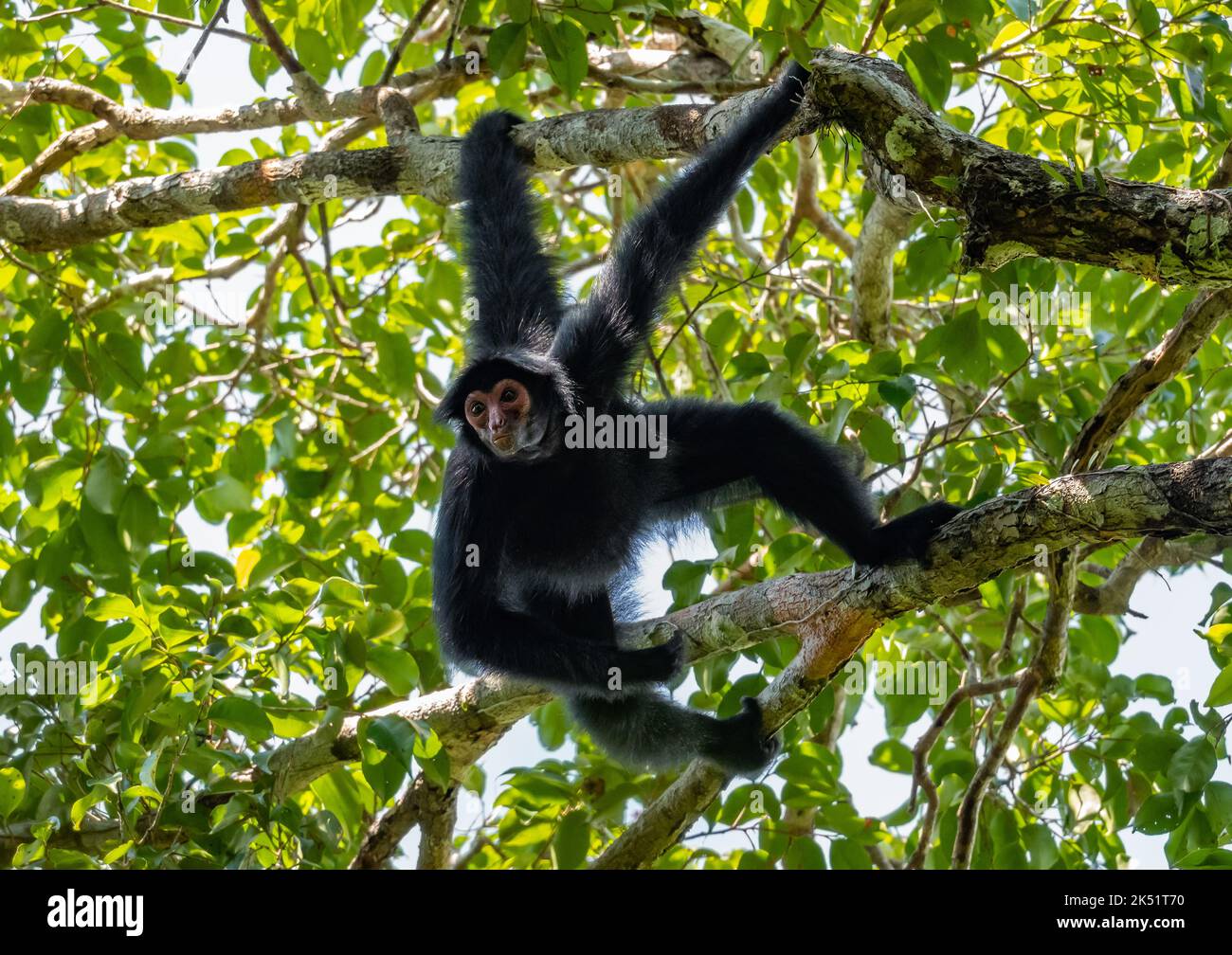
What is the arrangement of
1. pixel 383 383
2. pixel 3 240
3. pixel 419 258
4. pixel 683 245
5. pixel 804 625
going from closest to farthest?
pixel 804 625 < pixel 683 245 < pixel 3 240 < pixel 383 383 < pixel 419 258

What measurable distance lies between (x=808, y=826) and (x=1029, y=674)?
1.71 meters

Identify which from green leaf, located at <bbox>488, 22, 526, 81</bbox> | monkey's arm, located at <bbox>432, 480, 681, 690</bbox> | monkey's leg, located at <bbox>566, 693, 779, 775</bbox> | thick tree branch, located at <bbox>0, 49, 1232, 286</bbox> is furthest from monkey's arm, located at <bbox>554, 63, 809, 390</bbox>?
monkey's leg, located at <bbox>566, 693, 779, 775</bbox>

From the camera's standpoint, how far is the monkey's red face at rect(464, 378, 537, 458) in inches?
278

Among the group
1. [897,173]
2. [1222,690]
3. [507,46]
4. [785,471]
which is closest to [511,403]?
[785,471]

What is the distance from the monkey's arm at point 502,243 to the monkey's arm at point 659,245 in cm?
58

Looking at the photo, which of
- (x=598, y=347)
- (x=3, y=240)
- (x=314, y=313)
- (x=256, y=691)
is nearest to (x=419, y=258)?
(x=314, y=313)

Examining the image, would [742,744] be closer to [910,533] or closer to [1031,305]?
[910,533]

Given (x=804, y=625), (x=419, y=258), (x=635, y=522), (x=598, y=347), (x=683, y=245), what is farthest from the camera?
(x=419, y=258)

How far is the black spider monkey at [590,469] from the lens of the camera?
6.49 meters

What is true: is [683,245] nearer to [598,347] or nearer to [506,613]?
[598,347]

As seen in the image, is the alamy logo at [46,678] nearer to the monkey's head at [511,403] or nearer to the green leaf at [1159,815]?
the monkey's head at [511,403]

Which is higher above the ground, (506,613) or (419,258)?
(419,258)

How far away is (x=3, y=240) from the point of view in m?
8.35
